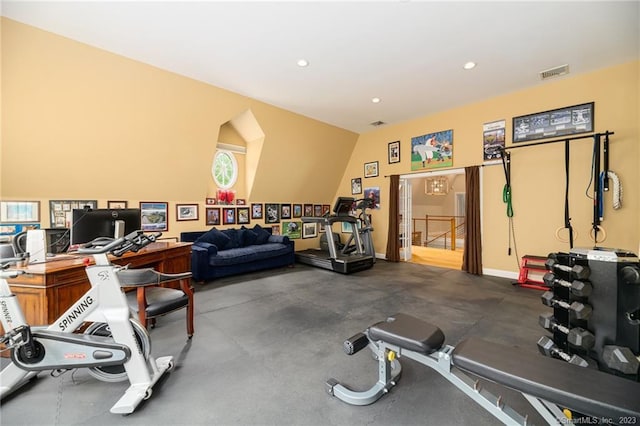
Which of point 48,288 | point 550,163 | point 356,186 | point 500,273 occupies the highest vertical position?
point 550,163

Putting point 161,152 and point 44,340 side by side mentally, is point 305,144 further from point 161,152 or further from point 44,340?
point 44,340

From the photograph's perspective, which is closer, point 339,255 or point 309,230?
point 339,255

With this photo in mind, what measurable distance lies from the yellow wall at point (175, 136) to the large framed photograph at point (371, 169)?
1.50 m

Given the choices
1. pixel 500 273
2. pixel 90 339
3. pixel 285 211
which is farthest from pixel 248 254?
pixel 500 273

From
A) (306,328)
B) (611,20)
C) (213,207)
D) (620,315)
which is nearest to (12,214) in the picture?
→ (213,207)

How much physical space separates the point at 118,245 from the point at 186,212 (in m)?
4.08

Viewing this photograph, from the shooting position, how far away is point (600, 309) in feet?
6.15

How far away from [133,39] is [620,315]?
552cm

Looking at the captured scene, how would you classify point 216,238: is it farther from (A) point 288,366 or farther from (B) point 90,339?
(A) point 288,366

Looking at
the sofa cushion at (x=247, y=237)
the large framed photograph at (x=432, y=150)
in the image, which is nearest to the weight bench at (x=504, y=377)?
the sofa cushion at (x=247, y=237)

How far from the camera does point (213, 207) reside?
6094mm

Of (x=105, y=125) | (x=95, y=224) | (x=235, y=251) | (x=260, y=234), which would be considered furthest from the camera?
(x=260, y=234)

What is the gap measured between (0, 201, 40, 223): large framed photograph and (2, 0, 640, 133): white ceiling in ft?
7.97

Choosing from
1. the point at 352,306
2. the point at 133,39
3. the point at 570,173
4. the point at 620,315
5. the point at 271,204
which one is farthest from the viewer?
the point at 271,204
